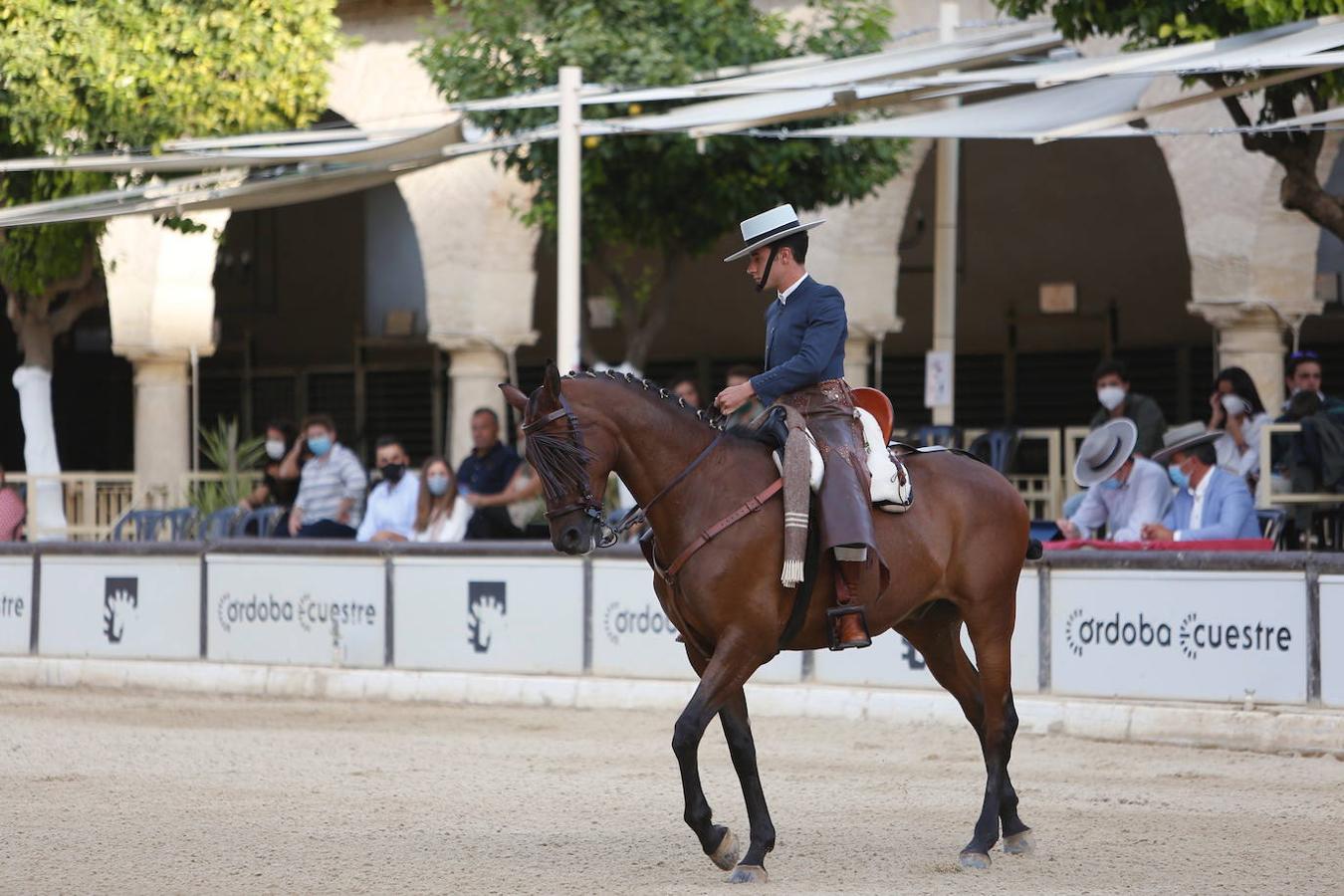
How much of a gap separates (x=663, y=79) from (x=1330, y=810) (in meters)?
9.48

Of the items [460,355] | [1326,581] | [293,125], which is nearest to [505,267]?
[460,355]

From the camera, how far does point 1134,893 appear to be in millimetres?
7277

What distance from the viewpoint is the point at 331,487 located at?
17.0m

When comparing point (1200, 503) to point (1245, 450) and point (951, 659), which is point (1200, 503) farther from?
point (951, 659)

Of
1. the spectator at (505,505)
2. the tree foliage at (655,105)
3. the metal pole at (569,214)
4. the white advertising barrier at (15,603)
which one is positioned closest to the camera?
the metal pole at (569,214)

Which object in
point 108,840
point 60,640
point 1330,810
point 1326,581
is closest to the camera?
point 108,840

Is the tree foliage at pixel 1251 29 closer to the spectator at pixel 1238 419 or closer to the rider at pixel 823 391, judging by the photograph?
the spectator at pixel 1238 419

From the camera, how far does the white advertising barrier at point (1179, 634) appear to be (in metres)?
11.4

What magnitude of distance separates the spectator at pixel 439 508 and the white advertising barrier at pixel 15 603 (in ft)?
10.2

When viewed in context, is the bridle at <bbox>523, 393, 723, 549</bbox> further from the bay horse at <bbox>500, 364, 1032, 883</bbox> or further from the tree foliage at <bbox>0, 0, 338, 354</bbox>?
the tree foliage at <bbox>0, 0, 338, 354</bbox>

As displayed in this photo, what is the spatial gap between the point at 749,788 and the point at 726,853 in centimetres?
25

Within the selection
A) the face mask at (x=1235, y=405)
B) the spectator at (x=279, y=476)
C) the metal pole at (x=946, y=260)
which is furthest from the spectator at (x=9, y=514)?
the face mask at (x=1235, y=405)

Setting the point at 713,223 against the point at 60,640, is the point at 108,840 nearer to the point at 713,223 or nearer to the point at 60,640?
the point at 60,640

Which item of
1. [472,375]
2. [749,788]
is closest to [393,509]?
[472,375]
